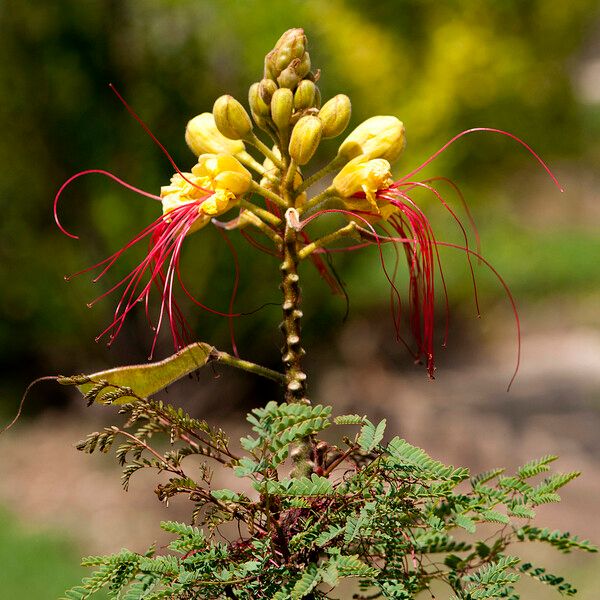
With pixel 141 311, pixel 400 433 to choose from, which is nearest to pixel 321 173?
pixel 141 311

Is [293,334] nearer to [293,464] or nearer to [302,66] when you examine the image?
[293,464]

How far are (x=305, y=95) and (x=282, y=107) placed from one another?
3 centimetres

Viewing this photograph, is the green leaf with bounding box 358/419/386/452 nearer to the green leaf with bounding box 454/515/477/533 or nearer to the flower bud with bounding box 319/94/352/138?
the green leaf with bounding box 454/515/477/533

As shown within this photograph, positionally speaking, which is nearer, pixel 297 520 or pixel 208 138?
pixel 297 520

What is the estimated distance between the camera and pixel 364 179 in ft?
2.94

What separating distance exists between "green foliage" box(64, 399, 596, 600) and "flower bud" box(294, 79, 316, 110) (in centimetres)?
31

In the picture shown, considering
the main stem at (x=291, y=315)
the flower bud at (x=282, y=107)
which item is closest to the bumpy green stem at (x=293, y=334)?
the main stem at (x=291, y=315)

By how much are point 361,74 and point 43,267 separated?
154 inches

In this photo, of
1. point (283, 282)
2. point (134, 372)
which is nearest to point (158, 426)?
point (134, 372)

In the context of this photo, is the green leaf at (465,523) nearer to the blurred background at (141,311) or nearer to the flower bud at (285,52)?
the flower bud at (285,52)

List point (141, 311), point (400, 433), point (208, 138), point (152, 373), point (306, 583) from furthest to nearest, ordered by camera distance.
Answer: point (400, 433) → point (141, 311) → point (208, 138) → point (152, 373) → point (306, 583)

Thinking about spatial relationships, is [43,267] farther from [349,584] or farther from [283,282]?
[283,282]

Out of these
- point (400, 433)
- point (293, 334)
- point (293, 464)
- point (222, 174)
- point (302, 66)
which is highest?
point (400, 433)

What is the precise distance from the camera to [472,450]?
5062mm
